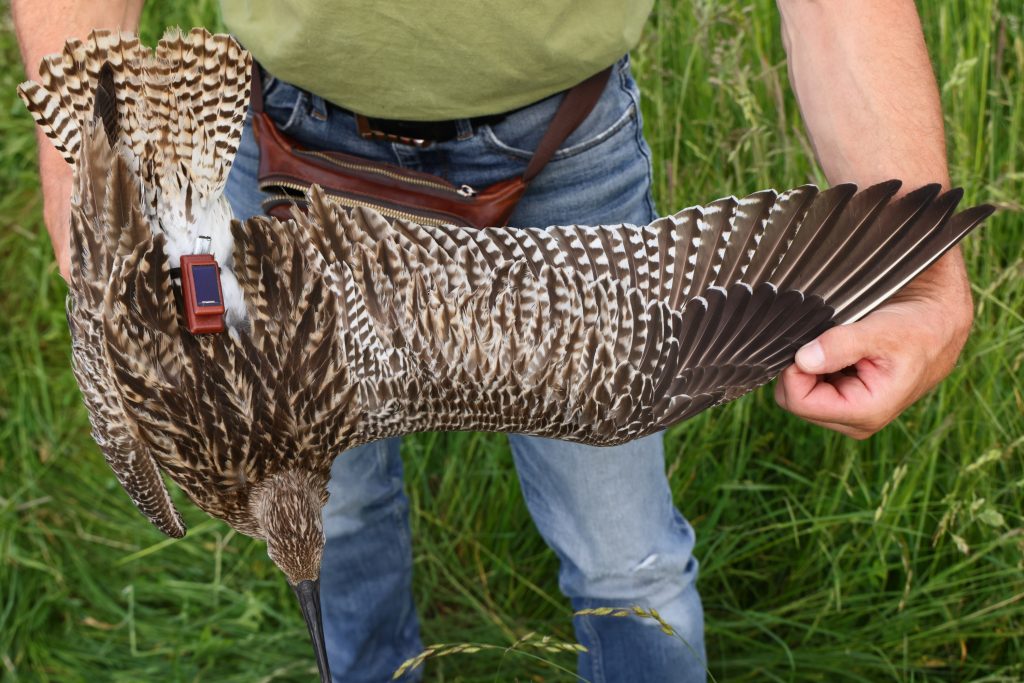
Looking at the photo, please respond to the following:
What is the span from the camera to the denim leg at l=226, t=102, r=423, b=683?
3.60 metres

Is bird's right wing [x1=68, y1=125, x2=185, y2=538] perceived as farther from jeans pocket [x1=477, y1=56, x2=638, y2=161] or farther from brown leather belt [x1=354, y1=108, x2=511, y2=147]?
jeans pocket [x1=477, y1=56, x2=638, y2=161]

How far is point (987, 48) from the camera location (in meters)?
3.54

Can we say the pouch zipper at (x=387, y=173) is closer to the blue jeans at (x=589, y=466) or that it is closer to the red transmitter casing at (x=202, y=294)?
the blue jeans at (x=589, y=466)

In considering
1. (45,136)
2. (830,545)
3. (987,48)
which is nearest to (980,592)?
(830,545)

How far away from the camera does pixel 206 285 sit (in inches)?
98.5

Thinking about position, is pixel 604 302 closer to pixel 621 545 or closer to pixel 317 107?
pixel 621 545

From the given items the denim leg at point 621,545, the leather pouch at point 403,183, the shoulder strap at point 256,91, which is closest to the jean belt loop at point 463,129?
the leather pouch at point 403,183

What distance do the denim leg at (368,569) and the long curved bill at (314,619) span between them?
0.44 m

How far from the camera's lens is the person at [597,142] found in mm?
2557

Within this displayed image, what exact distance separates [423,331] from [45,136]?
1.16 metres

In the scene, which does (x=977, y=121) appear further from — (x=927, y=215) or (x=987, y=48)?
(x=927, y=215)

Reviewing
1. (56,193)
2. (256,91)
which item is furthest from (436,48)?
(56,193)

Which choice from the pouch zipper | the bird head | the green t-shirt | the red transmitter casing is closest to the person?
the green t-shirt

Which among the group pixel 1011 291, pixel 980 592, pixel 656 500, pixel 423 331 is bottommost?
pixel 980 592
